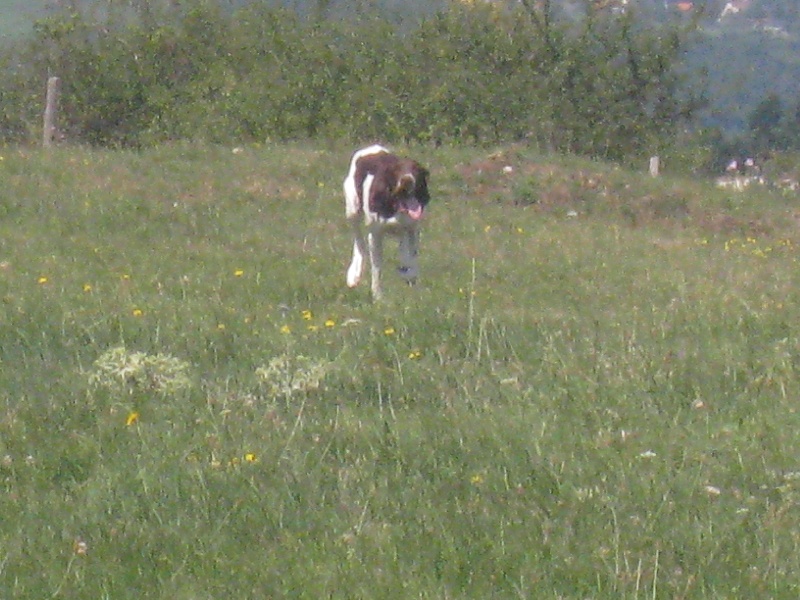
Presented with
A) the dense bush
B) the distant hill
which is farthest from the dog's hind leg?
the distant hill

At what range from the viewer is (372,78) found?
38.3m

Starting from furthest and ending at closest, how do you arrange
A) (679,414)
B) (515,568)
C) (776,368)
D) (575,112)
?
1. (575,112)
2. (776,368)
3. (679,414)
4. (515,568)

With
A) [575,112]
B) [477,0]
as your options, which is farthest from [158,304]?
[477,0]

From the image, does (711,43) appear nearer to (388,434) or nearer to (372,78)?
(372,78)

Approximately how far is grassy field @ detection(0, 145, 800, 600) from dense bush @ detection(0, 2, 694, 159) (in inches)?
942

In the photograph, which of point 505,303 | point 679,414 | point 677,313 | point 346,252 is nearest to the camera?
point 679,414

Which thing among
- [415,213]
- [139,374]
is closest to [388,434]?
[139,374]

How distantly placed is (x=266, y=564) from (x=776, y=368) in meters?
3.81

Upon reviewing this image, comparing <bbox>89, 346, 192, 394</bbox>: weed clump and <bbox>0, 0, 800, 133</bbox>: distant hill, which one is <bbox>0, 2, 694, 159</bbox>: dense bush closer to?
<bbox>0, 0, 800, 133</bbox>: distant hill

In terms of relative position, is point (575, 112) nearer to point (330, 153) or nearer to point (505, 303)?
point (330, 153)

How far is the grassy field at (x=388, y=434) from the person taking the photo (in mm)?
4586

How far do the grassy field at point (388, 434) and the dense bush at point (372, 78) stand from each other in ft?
78.5

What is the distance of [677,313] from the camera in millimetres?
9820

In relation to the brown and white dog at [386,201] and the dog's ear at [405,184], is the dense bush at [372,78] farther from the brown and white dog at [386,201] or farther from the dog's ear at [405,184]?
the dog's ear at [405,184]
